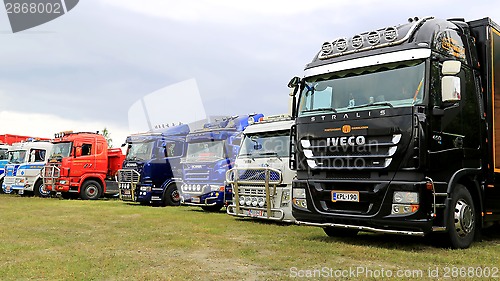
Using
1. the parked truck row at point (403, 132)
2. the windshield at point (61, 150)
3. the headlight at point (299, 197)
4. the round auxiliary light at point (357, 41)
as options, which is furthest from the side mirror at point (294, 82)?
the windshield at point (61, 150)

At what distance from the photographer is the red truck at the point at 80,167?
20406 mm

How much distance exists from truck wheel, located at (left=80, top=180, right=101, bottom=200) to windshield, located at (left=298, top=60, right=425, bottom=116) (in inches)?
582

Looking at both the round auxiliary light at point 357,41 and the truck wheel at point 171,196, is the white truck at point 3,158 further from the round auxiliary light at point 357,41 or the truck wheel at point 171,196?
the round auxiliary light at point 357,41

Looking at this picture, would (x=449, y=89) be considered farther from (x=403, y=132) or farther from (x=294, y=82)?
(x=294, y=82)

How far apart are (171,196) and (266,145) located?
252 inches

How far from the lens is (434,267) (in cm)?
628

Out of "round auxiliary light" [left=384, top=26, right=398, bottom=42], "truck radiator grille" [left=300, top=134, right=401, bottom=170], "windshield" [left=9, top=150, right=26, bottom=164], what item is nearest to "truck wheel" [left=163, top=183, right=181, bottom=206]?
"windshield" [left=9, top=150, right=26, bottom=164]

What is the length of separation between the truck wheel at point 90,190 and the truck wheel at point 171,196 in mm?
5446

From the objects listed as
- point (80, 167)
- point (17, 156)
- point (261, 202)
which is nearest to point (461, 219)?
point (261, 202)

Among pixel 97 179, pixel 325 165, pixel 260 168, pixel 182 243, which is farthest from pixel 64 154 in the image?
pixel 325 165

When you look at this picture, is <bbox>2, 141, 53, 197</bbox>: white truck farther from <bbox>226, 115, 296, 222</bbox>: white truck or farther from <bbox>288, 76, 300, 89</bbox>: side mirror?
<bbox>288, 76, 300, 89</bbox>: side mirror

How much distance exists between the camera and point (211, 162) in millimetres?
14531

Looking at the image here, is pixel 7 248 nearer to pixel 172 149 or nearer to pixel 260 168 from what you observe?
pixel 260 168

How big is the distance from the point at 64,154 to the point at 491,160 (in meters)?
17.2
